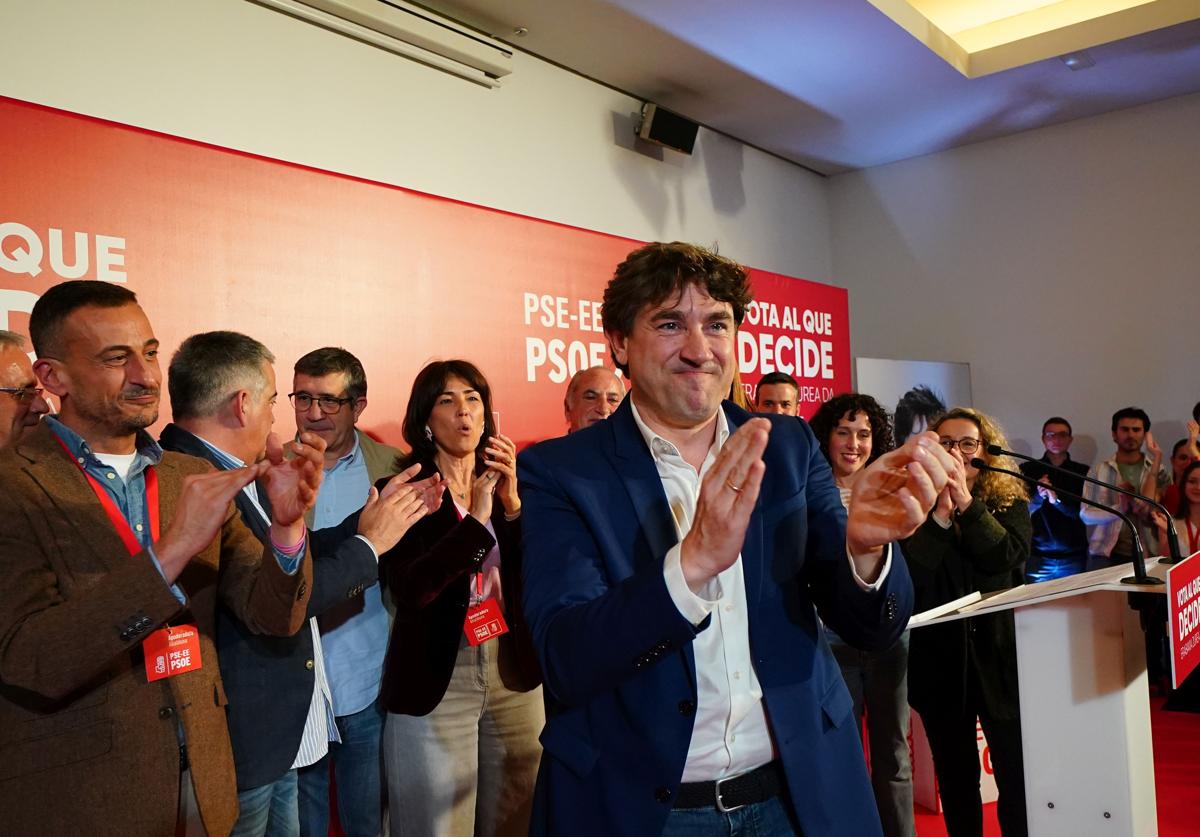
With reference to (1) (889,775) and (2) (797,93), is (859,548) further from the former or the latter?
(2) (797,93)

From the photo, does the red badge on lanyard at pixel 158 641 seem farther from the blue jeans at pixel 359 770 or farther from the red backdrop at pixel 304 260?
the red backdrop at pixel 304 260

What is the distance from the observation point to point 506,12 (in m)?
5.43

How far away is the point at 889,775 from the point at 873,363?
392 cm

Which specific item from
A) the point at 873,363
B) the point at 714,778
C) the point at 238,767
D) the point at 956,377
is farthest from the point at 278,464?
the point at 956,377

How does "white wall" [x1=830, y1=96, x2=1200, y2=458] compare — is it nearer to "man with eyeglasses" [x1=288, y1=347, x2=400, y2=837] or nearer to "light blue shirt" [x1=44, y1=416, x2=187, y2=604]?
"man with eyeglasses" [x1=288, y1=347, x2=400, y2=837]

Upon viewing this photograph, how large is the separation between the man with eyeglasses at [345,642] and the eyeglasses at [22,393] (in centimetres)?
75

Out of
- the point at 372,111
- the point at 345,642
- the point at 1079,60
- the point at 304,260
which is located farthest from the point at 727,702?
the point at 1079,60

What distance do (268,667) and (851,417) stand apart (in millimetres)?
2395

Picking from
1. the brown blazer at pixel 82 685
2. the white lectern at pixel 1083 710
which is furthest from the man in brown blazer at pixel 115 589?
the white lectern at pixel 1083 710

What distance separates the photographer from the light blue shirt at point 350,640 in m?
2.75

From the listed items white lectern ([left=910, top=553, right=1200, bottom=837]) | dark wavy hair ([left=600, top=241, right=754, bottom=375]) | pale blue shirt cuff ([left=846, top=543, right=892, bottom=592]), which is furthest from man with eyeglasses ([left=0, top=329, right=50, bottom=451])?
white lectern ([left=910, top=553, right=1200, bottom=837])

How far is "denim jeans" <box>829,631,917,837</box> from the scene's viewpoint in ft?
11.1

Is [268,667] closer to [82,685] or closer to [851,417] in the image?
[82,685]

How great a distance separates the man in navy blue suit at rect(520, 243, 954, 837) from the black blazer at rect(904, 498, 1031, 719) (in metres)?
1.87
